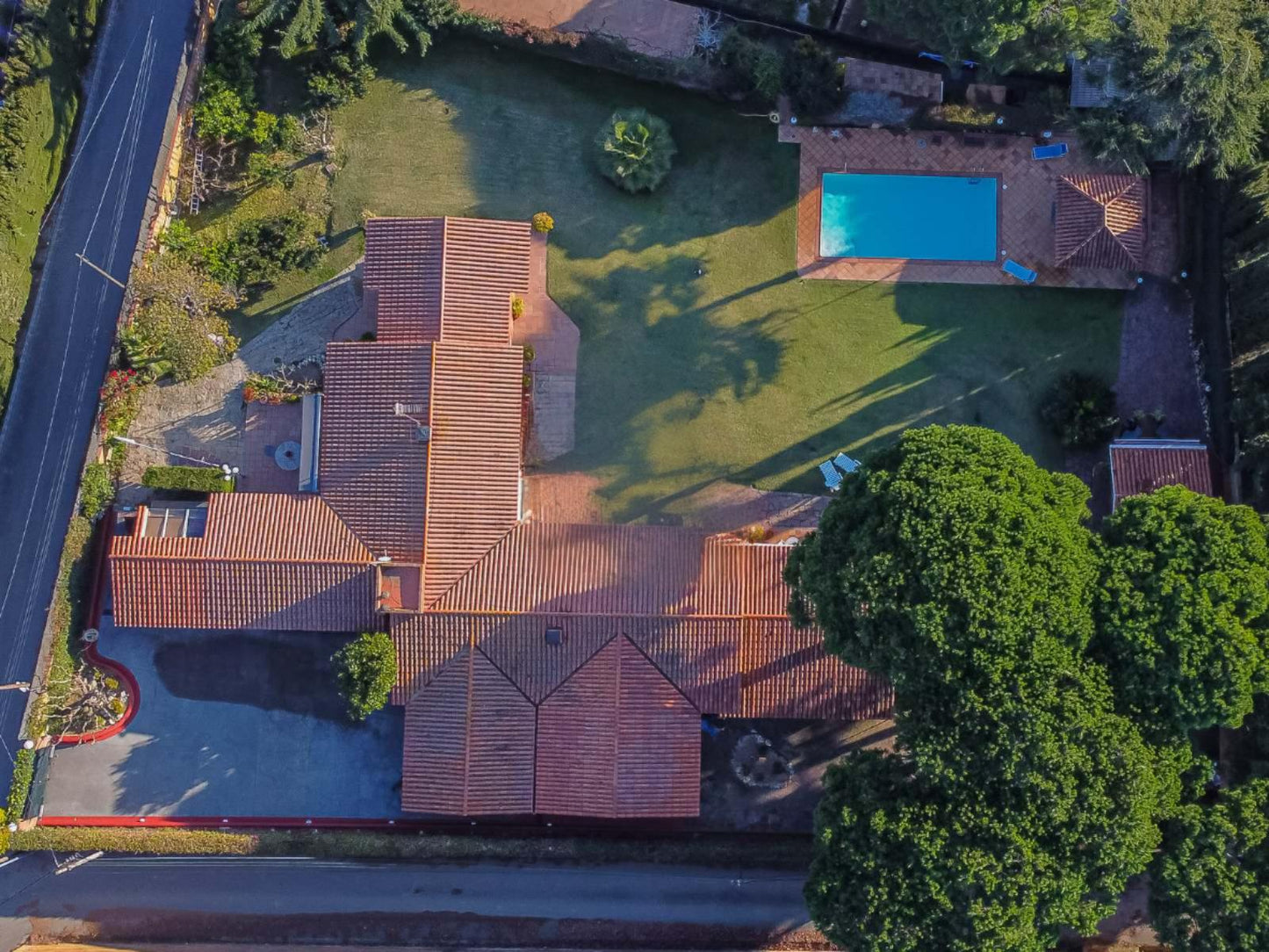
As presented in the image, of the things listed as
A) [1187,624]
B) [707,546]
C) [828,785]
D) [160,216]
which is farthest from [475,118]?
[1187,624]

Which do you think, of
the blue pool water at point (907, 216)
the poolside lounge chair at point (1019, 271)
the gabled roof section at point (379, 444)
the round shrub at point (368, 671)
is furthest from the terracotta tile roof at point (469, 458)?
the poolside lounge chair at point (1019, 271)

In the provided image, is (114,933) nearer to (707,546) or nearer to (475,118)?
(707,546)

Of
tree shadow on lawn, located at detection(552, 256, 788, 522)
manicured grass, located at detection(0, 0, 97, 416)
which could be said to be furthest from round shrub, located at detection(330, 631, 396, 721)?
manicured grass, located at detection(0, 0, 97, 416)

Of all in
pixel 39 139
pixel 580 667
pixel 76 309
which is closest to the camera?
pixel 580 667

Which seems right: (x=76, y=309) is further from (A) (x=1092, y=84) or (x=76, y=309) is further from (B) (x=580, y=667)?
(A) (x=1092, y=84)

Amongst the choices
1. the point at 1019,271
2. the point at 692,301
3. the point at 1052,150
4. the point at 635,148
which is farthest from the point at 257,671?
the point at 1052,150

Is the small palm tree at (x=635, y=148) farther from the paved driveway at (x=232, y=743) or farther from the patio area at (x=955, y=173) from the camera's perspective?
the paved driveway at (x=232, y=743)

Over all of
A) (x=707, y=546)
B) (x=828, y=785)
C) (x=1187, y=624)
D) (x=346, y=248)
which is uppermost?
(x=346, y=248)
